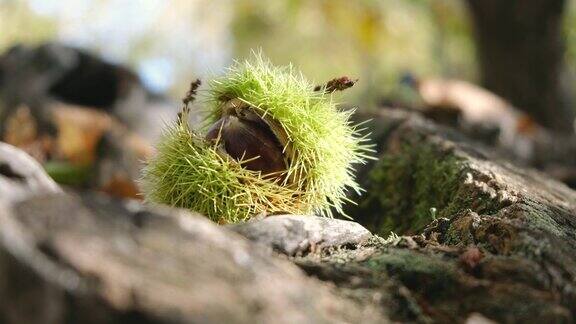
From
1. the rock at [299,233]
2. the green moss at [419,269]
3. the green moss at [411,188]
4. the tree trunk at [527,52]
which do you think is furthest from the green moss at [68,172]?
the tree trunk at [527,52]

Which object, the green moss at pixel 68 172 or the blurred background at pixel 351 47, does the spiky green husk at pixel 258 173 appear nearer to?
the blurred background at pixel 351 47

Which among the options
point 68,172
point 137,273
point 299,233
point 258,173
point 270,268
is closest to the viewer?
point 137,273

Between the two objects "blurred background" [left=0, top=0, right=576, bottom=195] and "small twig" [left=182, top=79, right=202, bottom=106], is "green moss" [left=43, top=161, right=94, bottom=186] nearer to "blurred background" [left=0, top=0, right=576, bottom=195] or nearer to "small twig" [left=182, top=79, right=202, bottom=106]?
"blurred background" [left=0, top=0, right=576, bottom=195]

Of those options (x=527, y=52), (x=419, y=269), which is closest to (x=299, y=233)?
(x=419, y=269)

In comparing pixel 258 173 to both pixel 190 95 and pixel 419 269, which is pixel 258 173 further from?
pixel 419 269

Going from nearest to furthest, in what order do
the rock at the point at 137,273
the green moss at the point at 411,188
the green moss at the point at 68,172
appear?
1. the rock at the point at 137,273
2. the green moss at the point at 411,188
3. the green moss at the point at 68,172

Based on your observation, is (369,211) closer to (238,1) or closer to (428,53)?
(238,1)

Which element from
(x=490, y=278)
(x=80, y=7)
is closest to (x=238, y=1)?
(x=80, y=7)
